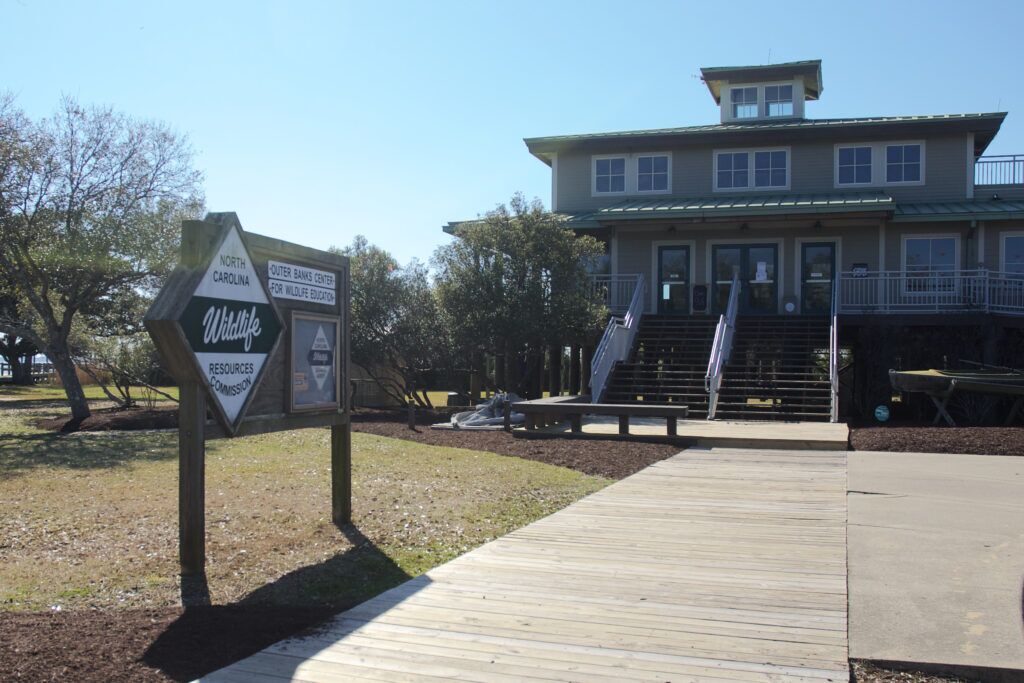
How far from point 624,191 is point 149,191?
13958 mm

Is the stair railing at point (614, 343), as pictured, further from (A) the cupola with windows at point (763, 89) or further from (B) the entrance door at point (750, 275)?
(A) the cupola with windows at point (763, 89)

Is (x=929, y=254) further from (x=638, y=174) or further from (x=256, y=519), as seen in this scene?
(x=256, y=519)

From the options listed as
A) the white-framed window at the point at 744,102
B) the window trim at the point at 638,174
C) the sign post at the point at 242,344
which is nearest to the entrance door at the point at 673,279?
the window trim at the point at 638,174

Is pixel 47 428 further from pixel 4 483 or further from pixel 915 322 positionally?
pixel 915 322

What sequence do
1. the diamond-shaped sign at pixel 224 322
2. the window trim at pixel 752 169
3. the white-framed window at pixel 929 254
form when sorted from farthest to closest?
the window trim at pixel 752 169
the white-framed window at pixel 929 254
the diamond-shaped sign at pixel 224 322

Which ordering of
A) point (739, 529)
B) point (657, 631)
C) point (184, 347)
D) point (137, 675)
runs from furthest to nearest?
point (739, 529)
point (184, 347)
point (657, 631)
point (137, 675)

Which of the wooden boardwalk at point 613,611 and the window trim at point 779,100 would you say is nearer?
the wooden boardwalk at point 613,611

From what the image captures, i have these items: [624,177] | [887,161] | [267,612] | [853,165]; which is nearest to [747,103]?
[853,165]

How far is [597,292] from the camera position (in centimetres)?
2256

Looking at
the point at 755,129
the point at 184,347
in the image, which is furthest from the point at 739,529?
the point at 755,129

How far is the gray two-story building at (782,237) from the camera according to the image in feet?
70.1

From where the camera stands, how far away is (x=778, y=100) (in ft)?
93.9

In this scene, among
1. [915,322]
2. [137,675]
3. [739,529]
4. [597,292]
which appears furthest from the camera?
[597,292]

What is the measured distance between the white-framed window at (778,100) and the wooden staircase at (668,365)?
8418 mm
